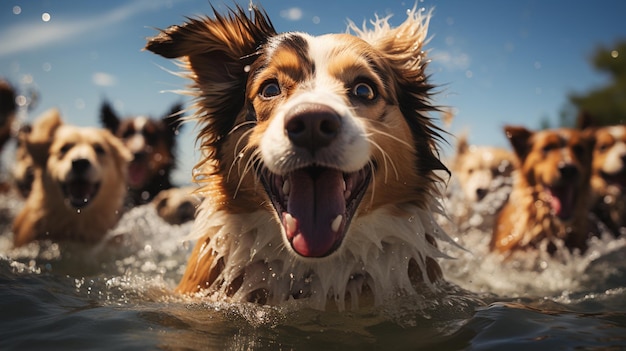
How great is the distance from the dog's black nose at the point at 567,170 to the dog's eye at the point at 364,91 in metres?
4.79

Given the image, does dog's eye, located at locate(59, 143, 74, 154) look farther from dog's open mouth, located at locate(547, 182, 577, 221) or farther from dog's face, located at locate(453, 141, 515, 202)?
dog's face, located at locate(453, 141, 515, 202)

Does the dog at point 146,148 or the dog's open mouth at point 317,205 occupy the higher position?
the dog at point 146,148

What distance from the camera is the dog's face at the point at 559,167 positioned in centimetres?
778

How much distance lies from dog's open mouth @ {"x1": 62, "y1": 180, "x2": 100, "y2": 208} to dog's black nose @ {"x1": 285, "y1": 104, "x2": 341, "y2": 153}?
4975 millimetres

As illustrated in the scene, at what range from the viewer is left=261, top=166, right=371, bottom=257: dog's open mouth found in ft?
10.7

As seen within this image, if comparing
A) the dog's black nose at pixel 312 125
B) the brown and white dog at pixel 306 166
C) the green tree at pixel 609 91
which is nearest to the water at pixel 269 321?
the brown and white dog at pixel 306 166

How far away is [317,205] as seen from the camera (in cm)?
329

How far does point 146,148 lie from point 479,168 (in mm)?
5781

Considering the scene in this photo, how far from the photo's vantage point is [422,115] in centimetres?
422

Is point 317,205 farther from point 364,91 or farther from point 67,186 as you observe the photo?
point 67,186

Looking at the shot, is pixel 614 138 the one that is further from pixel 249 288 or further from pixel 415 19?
pixel 249 288

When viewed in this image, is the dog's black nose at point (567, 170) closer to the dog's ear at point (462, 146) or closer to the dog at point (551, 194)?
the dog at point (551, 194)

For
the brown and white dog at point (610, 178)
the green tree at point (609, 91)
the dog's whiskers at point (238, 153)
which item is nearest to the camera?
the dog's whiskers at point (238, 153)

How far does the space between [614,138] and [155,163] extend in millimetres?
7608
